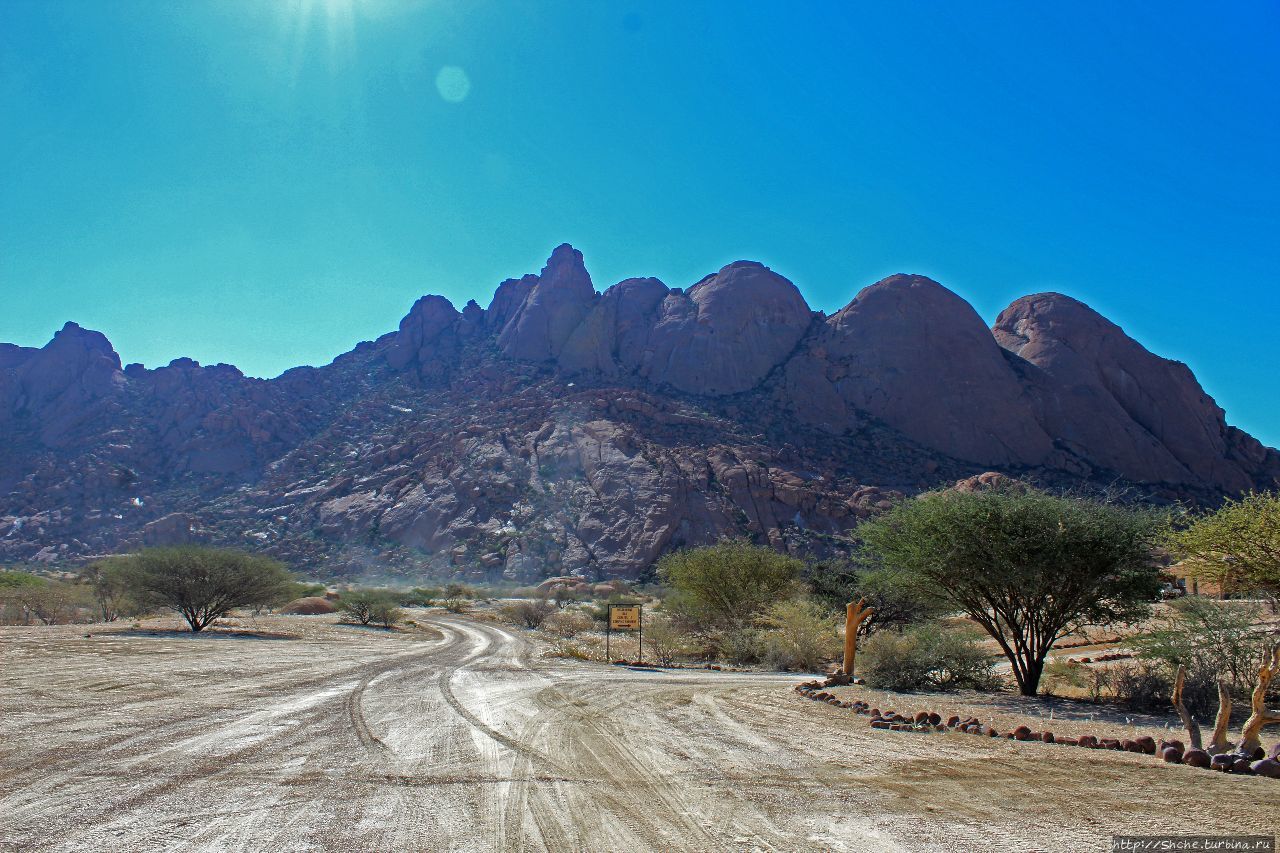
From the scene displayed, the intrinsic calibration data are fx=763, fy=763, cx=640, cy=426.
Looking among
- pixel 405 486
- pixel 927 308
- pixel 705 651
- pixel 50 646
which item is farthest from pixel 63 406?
pixel 927 308

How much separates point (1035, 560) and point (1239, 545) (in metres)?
3.41

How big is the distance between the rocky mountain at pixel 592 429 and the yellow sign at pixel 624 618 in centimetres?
3920

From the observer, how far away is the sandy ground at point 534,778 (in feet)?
19.1

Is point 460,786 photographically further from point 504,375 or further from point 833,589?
point 504,375

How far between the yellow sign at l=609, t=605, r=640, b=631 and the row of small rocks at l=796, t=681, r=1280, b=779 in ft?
32.8

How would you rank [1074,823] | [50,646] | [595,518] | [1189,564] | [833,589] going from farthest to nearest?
[595,518], [833,589], [50,646], [1189,564], [1074,823]

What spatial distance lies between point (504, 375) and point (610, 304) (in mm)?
19311

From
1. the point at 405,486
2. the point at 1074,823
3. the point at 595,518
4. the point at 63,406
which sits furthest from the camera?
the point at 63,406

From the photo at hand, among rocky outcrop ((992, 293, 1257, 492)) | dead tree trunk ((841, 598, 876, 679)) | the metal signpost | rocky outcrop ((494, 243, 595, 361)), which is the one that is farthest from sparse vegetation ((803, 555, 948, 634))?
rocky outcrop ((494, 243, 595, 361))

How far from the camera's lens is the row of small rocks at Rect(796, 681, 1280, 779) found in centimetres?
779

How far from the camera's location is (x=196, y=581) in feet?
100

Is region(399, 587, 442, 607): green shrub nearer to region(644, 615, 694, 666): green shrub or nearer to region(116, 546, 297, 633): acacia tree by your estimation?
region(116, 546, 297, 633): acacia tree

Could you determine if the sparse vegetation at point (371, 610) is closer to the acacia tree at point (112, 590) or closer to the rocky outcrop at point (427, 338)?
the acacia tree at point (112, 590)

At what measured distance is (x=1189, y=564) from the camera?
50.4 ft
